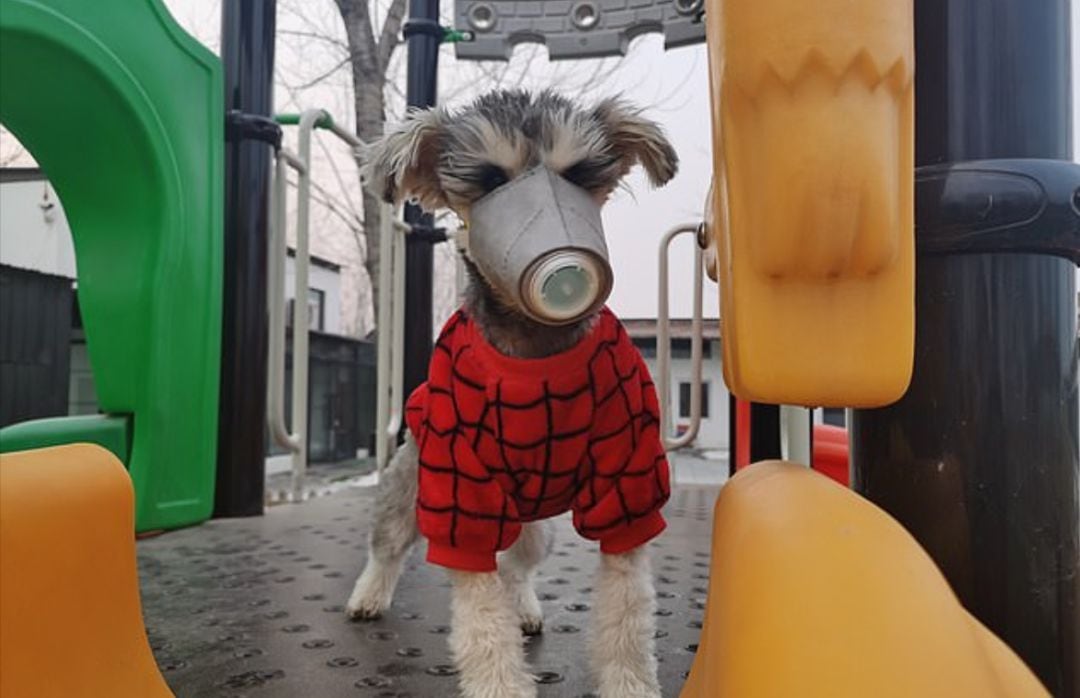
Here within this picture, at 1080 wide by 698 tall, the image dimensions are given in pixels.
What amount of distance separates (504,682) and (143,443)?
1.53 m

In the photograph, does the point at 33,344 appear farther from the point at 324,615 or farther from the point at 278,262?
the point at 324,615

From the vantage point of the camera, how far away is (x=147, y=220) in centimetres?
236

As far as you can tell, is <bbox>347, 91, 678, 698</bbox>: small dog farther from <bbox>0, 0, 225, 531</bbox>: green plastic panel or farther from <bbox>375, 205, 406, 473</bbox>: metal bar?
<bbox>375, 205, 406, 473</bbox>: metal bar

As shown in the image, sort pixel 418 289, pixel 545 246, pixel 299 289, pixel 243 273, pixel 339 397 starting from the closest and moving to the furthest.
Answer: pixel 545 246 < pixel 299 289 < pixel 243 273 < pixel 418 289 < pixel 339 397

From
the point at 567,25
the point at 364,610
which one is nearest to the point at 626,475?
the point at 364,610

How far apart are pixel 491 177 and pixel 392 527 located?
0.99 meters

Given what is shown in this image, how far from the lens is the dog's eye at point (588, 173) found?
129 cm

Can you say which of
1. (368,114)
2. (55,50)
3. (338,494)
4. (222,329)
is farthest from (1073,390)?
(368,114)

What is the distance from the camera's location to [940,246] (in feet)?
2.49

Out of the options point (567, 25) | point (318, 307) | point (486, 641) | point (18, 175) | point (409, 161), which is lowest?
point (486, 641)

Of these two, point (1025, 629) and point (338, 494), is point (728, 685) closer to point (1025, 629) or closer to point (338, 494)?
point (1025, 629)

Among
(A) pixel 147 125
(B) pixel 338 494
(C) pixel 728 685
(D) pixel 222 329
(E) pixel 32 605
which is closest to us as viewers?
(C) pixel 728 685

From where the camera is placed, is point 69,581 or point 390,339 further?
point 390,339

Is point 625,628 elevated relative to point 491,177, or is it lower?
lower
